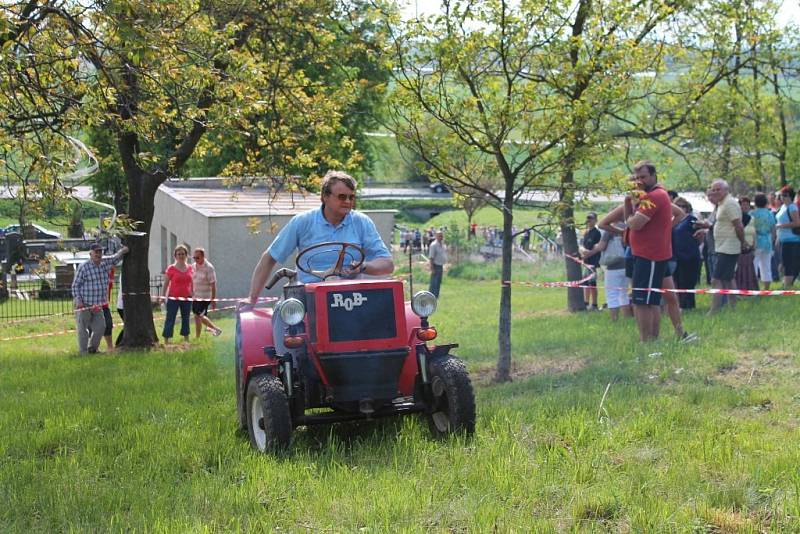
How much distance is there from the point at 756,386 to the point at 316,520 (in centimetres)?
465

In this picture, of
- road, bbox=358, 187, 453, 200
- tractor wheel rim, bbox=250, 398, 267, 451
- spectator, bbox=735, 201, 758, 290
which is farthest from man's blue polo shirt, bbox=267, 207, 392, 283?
road, bbox=358, 187, 453, 200

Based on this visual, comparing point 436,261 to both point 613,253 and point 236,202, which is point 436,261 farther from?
point 613,253

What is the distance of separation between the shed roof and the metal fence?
103 inches

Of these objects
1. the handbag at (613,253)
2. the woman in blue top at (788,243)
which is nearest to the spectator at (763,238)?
the woman in blue top at (788,243)

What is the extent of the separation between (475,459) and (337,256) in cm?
182

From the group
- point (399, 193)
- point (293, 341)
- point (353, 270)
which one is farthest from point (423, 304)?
point (399, 193)

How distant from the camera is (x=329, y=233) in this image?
267 inches

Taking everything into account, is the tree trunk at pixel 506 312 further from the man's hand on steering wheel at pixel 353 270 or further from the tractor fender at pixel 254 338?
the man's hand on steering wheel at pixel 353 270

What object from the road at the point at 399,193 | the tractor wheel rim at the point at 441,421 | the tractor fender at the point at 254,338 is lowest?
the tractor wheel rim at the point at 441,421

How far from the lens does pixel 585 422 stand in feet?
21.5

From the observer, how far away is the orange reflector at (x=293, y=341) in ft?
20.0

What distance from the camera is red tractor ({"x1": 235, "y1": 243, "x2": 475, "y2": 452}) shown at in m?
6.04

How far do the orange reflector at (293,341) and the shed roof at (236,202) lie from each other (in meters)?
18.5

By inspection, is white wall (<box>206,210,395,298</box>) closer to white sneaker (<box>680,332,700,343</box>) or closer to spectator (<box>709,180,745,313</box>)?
spectator (<box>709,180,745,313</box>)
